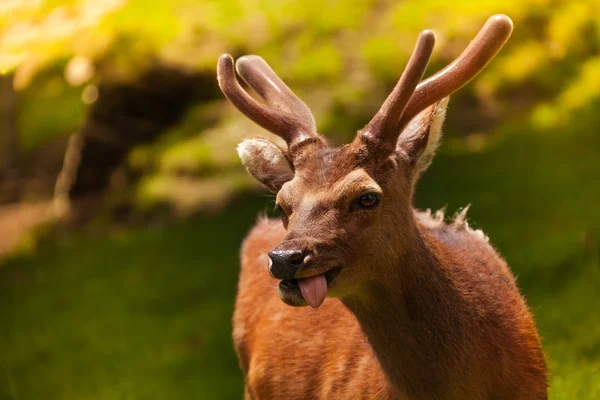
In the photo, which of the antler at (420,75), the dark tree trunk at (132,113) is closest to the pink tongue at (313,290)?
the antler at (420,75)

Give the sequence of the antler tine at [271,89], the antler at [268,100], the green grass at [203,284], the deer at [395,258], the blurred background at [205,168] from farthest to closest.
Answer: the blurred background at [205,168], the green grass at [203,284], the antler tine at [271,89], the antler at [268,100], the deer at [395,258]

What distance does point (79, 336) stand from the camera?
33.8 feet

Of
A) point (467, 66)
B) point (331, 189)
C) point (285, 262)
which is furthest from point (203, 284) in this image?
point (285, 262)

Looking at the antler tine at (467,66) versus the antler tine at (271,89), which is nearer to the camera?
the antler tine at (467,66)

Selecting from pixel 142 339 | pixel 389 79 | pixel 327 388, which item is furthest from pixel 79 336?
pixel 327 388

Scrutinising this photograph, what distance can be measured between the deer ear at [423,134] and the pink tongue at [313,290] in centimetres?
87

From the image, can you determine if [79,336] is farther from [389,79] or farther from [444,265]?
[444,265]

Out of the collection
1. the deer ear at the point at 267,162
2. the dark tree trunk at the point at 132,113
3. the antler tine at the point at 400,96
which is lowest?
the deer ear at the point at 267,162

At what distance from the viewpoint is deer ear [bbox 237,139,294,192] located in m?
5.06

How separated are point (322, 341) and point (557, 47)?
22.6 feet

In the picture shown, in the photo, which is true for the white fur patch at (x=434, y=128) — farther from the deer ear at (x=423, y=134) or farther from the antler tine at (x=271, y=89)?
the antler tine at (x=271, y=89)

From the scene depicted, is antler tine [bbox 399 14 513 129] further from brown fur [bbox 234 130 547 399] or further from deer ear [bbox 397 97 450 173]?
brown fur [bbox 234 130 547 399]

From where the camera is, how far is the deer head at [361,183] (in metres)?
4.31

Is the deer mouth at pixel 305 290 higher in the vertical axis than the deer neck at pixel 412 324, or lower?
higher
